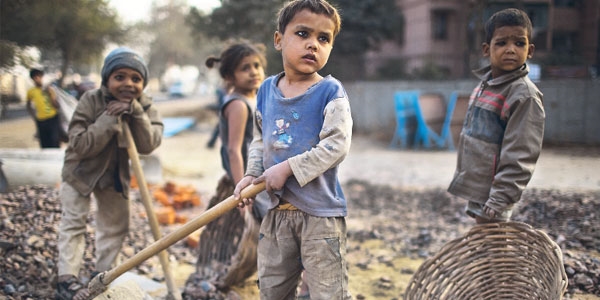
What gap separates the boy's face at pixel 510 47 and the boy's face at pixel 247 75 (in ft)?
5.19

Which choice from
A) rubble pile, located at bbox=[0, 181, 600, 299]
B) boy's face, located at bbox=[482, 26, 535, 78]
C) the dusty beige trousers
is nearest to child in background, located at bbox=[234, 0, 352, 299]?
boy's face, located at bbox=[482, 26, 535, 78]

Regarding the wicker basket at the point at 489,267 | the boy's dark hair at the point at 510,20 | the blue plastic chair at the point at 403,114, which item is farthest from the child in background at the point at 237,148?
the blue plastic chair at the point at 403,114

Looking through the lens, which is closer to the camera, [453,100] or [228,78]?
[228,78]

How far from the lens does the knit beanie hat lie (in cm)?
302

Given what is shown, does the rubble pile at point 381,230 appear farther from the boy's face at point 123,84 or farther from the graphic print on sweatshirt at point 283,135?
the graphic print on sweatshirt at point 283,135

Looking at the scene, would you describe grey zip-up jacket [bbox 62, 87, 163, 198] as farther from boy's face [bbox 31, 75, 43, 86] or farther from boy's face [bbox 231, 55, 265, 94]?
boy's face [bbox 31, 75, 43, 86]

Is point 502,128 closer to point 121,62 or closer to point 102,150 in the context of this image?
point 121,62

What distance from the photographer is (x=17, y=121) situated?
8.42 meters

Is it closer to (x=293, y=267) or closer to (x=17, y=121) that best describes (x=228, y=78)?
(x=293, y=267)

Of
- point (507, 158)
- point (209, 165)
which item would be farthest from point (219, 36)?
point (507, 158)

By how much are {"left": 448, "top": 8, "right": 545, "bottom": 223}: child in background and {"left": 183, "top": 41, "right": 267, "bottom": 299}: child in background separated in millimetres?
1371

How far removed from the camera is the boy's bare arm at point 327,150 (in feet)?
6.69

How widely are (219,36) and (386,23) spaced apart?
6.31 m

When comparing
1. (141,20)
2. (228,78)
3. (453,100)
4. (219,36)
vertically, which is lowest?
(453,100)
